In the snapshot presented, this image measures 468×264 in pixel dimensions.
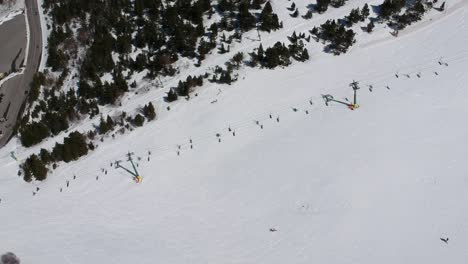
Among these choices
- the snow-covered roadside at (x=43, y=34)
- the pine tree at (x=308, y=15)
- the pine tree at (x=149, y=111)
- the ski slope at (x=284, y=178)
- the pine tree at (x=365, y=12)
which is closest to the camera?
the ski slope at (x=284, y=178)

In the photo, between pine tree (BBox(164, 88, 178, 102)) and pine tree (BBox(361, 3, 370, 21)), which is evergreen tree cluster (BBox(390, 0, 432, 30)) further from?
pine tree (BBox(164, 88, 178, 102))

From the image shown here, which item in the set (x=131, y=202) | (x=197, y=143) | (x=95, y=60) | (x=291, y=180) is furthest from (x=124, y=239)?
(x=95, y=60)

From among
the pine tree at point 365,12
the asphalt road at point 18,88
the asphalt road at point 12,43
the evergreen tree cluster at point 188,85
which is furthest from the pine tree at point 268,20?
the asphalt road at point 12,43

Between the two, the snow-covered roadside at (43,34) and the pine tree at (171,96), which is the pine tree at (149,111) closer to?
the pine tree at (171,96)

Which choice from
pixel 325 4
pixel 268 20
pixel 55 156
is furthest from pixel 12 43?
pixel 325 4

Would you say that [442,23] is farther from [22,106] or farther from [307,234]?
[22,106]

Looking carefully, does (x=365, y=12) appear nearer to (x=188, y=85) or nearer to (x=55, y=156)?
(x=188, y=85)
